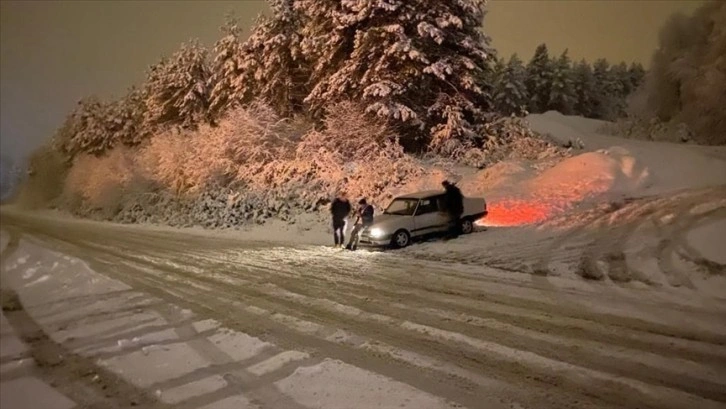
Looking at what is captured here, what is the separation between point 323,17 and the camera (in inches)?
1156

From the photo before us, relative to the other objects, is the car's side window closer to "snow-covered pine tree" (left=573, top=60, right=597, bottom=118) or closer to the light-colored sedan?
the light-colored sedan

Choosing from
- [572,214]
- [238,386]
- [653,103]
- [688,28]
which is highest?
[688,28]

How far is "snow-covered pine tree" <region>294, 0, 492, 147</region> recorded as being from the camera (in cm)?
2591

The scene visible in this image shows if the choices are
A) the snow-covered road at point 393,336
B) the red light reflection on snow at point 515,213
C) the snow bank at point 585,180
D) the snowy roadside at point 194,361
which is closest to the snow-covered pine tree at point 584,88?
the snow bank at point 585,180

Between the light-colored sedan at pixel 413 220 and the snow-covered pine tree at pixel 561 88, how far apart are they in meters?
65.5

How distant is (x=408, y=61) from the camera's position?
2605cm

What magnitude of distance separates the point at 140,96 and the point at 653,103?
4375 cm

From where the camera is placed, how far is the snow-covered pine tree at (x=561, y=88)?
78.0 meters

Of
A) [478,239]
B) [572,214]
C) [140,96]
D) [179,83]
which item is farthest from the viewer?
[140,96]

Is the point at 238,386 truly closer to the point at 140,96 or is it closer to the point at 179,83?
the point at 179,83

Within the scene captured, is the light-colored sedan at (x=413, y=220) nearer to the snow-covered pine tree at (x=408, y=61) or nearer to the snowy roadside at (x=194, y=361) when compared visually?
the snowy roadside at (x=194, y=361)

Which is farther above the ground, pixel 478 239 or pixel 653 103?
pixel 653 103

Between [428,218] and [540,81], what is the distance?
6871 cm

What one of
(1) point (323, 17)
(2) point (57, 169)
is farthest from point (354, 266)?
(2) point (57, 169)
